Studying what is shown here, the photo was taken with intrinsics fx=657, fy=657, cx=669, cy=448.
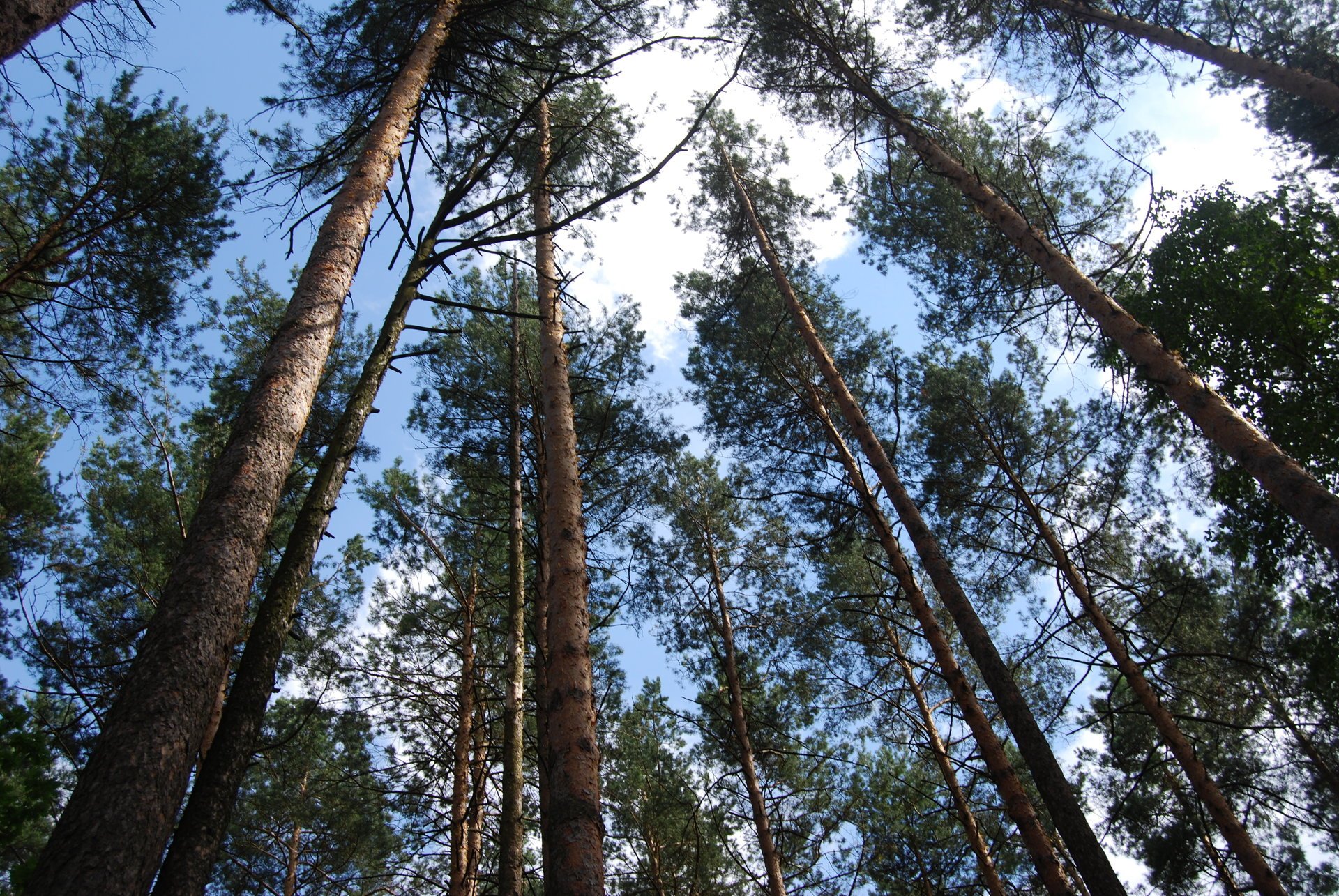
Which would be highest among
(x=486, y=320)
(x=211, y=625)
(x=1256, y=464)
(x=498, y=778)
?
(x=486, y=320)

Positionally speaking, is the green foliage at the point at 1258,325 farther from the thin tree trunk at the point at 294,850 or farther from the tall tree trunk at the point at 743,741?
the thin tree trunk at the point at 294,850

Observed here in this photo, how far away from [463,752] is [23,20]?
695 centimetres

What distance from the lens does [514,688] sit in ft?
20.2

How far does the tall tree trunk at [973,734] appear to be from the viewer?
15.1ft

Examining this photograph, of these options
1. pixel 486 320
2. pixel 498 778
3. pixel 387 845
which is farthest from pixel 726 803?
pixel 486 320

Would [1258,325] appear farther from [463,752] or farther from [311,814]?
[311,814]

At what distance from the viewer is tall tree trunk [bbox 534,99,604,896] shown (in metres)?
2.68

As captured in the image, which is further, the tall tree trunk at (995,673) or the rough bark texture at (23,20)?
the tall tree trunk at (995,673)

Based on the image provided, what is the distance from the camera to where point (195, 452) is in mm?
9398

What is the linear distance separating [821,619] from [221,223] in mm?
9253

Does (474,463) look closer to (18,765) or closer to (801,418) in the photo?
(801,418)

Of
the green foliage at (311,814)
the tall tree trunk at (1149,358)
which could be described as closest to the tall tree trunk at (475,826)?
the green foliage at (311,814)

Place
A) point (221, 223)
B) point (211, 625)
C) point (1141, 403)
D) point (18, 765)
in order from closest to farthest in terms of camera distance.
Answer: point (211, 625) < point (18, 765) < point (221, 223) < point (1141, 403)

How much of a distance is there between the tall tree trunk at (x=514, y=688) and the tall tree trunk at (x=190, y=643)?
6.11 feet
